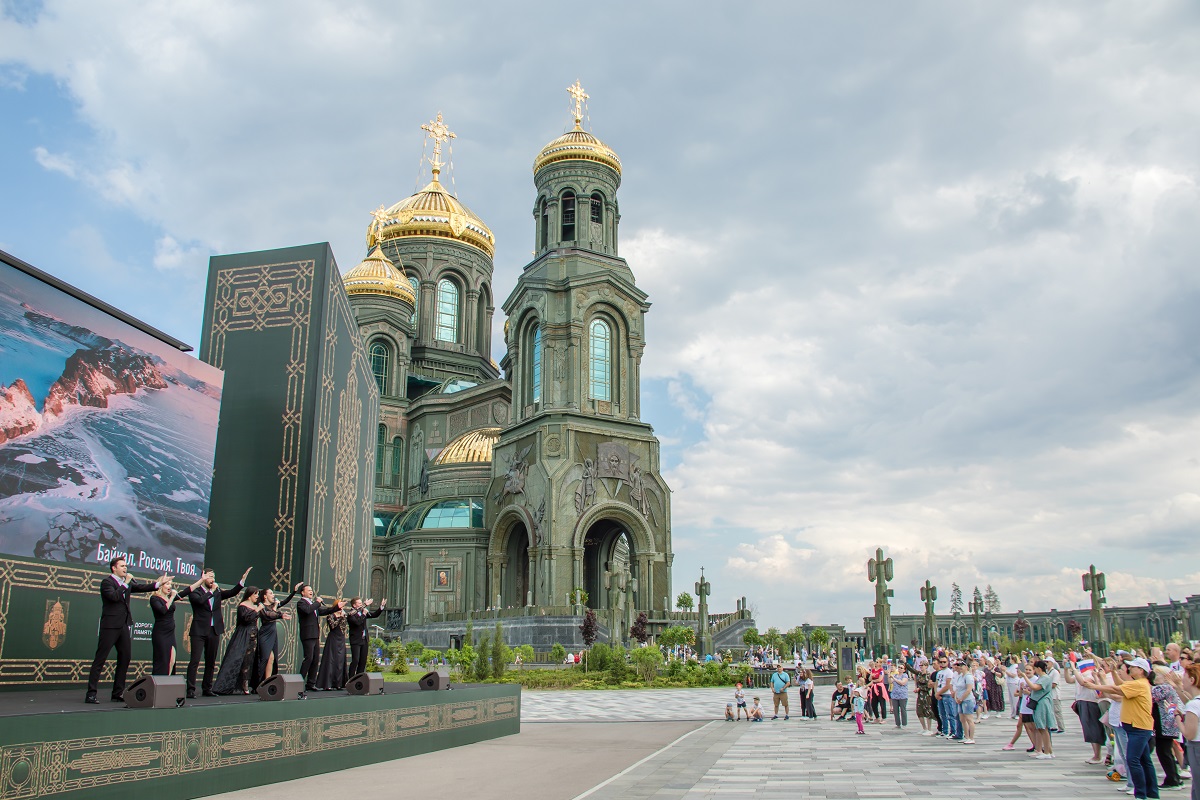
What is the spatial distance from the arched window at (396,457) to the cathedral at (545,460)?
8 cm

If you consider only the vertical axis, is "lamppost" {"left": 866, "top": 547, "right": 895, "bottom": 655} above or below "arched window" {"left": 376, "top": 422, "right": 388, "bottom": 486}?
below

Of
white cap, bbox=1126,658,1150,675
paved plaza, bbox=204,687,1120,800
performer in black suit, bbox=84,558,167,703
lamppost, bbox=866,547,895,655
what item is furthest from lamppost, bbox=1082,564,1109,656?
performer in black suit, bbox=84,558,167,703

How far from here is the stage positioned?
25.7ft

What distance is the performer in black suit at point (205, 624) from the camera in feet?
35.8

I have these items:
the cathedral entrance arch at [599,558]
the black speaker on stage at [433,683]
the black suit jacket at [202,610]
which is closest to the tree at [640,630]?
the cathedral entrance arch at [599,558]

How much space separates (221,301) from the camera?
16656 millimetres

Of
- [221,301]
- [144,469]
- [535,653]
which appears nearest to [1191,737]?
[144,469]

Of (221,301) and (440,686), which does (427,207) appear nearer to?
(221,301)

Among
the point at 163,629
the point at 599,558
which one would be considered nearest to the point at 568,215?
the point at 599,558

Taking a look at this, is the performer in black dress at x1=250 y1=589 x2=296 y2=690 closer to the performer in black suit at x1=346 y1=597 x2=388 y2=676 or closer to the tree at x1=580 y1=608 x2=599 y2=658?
the performer in black suit at x1=346 y1=597 x2=388 y2=676

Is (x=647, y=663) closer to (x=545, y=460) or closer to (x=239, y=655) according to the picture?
(x=545, y=460)

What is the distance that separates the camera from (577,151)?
46906 millimetres

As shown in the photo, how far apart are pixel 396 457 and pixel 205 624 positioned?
42.5 meters

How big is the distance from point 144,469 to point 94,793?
19.2ft
